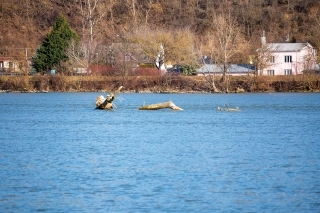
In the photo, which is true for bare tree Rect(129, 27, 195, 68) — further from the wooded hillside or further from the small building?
the wooded hillside

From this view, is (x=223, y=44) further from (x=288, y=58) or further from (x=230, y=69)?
(x=288, y=58)

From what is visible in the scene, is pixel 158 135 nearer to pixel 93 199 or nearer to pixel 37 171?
pixel 37 171

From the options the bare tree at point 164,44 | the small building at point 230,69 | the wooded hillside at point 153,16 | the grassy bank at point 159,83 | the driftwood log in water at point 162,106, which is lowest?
the driftwood log in water at point 162,106

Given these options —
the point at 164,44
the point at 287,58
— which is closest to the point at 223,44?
the point at 164,44

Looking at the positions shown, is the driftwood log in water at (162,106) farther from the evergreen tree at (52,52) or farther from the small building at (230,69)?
the evergreen tree at (52,52)

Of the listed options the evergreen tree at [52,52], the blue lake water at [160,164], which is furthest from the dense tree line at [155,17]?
the blue lake water at [160,164]

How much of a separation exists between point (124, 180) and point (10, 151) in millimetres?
9008

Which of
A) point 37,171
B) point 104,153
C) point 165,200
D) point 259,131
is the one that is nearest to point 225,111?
point 259,131

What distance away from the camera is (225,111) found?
57.8 m

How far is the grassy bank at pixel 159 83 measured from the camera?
87625 mm

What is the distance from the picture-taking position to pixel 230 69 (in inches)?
3691

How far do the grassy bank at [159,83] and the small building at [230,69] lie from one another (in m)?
1.46

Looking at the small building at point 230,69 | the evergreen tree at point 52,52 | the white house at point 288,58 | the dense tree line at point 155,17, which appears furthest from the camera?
the dense tree line at point 155,17

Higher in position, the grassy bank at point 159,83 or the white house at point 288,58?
the white house at point 288,58
